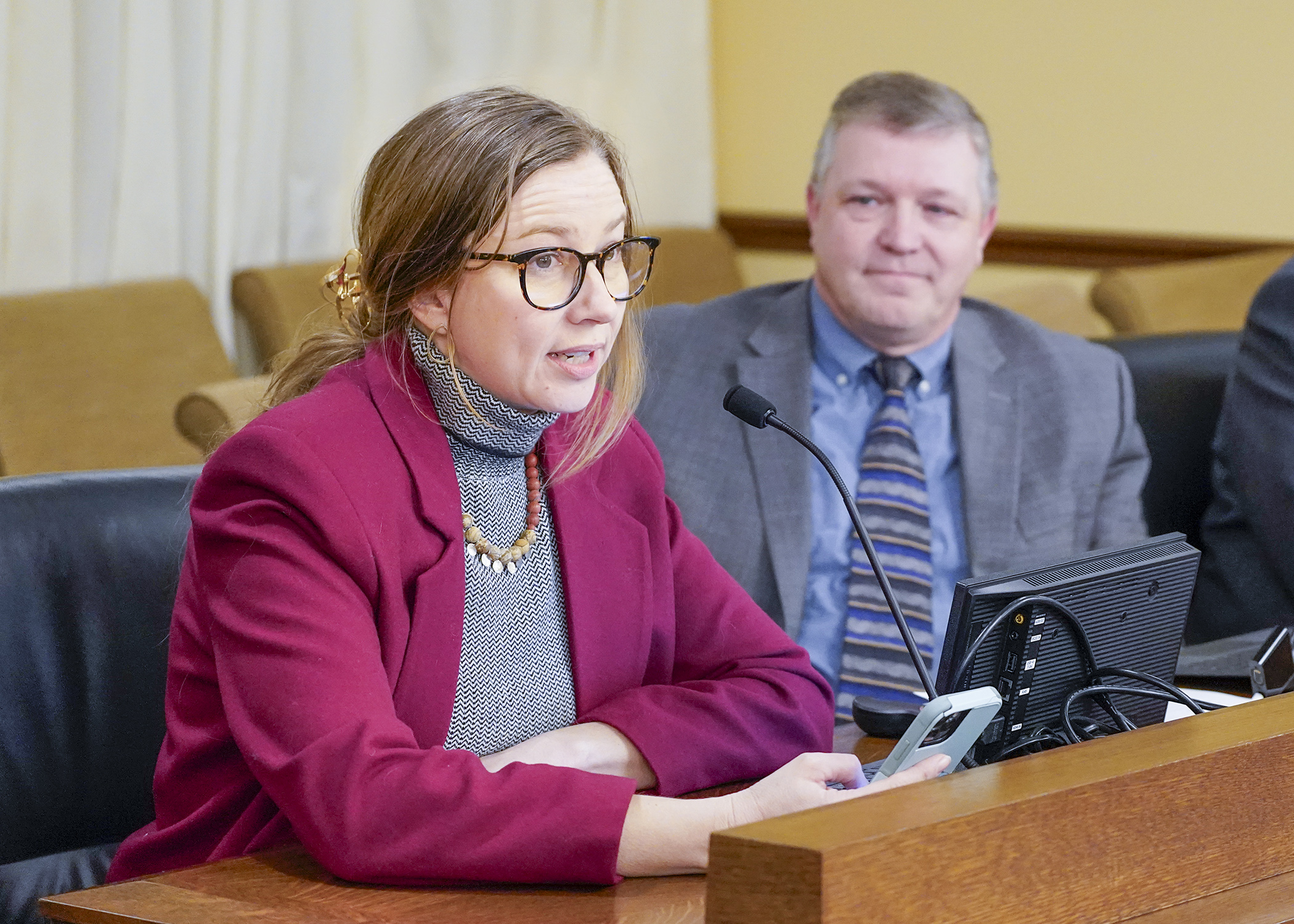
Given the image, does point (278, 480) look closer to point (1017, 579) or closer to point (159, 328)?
point (1017, 579)

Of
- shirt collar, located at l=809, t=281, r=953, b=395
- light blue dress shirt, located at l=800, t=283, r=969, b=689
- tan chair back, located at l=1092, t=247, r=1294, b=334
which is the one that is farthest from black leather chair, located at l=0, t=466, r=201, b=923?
tan chair back, located at l=1092, t=247, r=1294, b=334

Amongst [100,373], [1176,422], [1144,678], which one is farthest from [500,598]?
[100,373]

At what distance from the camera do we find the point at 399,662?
1.23 m

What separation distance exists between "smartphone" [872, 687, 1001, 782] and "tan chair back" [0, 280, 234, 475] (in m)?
2.09

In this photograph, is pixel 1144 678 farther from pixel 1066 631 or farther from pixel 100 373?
pixel 100 373

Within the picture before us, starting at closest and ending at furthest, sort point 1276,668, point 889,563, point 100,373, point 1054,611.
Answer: point 1054,611
point 1276,668
point 889,563
point 100,373

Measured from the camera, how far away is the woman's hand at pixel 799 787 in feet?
3.65

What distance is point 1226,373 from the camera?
2430mm

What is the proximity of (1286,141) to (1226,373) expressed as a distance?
1.51 metres

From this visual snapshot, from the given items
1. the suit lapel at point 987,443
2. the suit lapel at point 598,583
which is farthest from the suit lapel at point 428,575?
the suit lapel at point 987,443

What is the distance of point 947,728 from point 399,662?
1.45 ft

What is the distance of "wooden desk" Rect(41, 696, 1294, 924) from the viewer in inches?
31.6

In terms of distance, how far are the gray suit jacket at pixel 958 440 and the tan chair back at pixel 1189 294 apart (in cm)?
127

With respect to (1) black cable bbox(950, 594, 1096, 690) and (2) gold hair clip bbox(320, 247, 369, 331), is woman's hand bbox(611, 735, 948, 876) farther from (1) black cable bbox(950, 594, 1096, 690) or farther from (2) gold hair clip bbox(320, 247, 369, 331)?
(2) gold hair clip bbox(320, 247, 369, 331)
